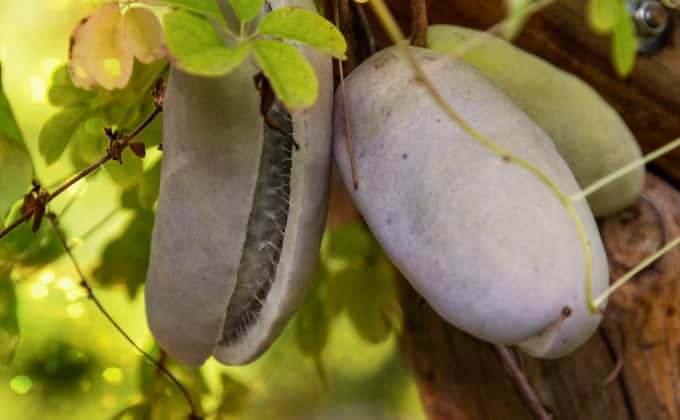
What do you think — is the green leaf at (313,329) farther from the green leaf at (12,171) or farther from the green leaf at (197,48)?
the green leaf at (197,48)

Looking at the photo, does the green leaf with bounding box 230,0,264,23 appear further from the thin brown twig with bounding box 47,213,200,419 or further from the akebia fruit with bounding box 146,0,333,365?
the thin brown twig with bounding box 47,213,200,419

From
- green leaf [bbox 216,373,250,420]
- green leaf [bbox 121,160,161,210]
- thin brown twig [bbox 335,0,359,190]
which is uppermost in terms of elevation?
thin brown twig [bbox 335,0,359,190]

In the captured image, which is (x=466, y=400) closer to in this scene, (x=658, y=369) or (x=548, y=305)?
(x=658, y=369)

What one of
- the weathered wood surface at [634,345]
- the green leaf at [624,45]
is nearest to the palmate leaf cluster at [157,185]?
the green leaf at [624,45]

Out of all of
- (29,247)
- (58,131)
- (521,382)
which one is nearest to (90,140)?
(58,131)

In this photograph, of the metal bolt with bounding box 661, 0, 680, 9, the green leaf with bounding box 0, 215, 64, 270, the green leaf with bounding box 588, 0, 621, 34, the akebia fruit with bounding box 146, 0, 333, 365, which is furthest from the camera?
the green leaf with bounding box 0, 215, 64, 270

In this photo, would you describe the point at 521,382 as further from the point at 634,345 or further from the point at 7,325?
the point at 7,325

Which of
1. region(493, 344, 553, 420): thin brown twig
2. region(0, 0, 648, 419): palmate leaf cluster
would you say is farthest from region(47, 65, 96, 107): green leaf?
region(493, 344, 553, 420): thin brown twig
